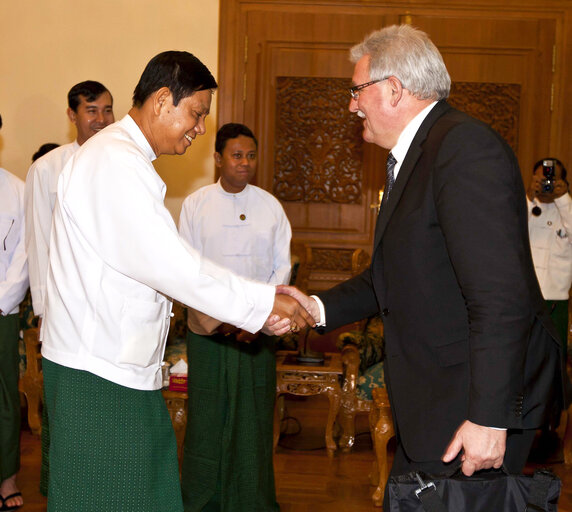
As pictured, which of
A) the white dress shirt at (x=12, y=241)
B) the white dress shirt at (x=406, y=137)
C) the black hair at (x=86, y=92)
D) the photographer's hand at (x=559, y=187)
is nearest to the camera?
the white dress shirt at (x=406, y=137)

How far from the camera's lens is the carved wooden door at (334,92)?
19.1 ft

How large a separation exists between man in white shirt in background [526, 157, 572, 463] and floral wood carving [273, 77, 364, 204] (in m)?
1.68

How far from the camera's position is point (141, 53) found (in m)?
5.80

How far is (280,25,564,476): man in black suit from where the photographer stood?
164 cm

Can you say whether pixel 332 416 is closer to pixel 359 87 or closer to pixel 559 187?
pixel 559 187

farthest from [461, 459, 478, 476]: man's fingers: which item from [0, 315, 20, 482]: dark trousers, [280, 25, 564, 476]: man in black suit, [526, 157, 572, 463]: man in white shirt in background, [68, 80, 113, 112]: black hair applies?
[526, 157, 572, 463]: man in white shirt in background

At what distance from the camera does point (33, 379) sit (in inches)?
178

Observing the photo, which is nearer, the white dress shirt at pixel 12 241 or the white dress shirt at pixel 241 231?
the white dress shirt at pixel 12 241

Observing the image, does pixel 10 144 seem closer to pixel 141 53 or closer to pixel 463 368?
pixel 141 53

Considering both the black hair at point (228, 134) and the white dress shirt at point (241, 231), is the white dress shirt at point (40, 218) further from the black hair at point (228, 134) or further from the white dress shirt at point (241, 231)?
the black hair at point (228, 134)

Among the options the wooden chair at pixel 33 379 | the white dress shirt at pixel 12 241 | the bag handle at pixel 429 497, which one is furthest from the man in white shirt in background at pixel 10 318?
the bag handle at pixel 429 497

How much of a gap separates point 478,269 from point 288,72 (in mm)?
4566

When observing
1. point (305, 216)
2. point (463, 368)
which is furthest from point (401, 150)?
point (305, 216)

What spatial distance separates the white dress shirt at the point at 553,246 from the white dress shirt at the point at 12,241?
2.94 metres
